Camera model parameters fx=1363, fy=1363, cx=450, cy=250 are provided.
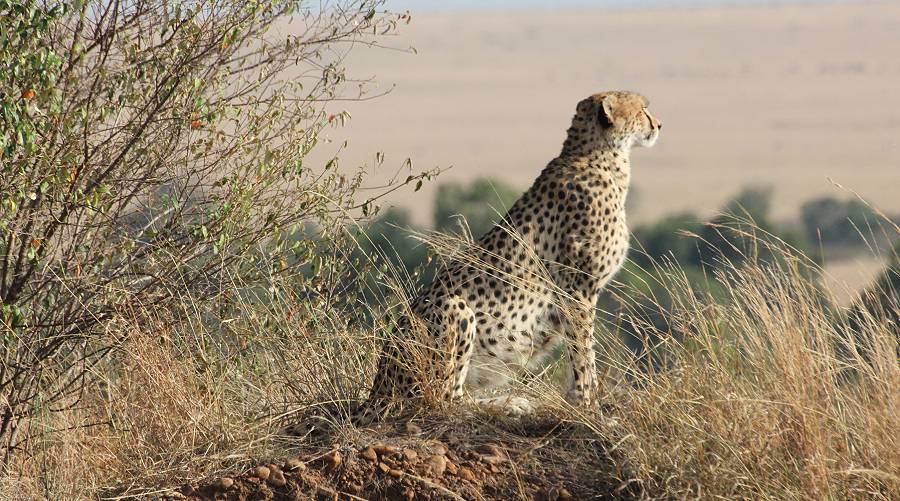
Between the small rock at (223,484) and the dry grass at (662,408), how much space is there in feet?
0.20

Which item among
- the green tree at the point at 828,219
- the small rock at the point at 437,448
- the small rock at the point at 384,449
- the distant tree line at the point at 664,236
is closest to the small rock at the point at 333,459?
the small rock at the point at 384,449

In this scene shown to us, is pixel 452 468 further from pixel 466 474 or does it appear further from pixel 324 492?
pixel 324 492

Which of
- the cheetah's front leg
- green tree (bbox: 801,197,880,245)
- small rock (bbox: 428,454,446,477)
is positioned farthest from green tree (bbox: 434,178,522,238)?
small rock (bbox: 428,454,446,477)

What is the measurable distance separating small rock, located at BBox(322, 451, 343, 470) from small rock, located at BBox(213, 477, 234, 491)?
276mm

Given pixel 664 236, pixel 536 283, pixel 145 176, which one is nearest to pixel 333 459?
pixel 536 283

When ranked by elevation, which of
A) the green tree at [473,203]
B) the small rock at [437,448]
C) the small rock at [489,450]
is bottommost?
the green tree at [473,203]

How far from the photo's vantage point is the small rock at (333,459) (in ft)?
12.8

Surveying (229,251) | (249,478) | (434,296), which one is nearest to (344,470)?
(249,478)

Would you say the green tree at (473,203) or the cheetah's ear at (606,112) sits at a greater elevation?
the cheetah's ear at (606,112)

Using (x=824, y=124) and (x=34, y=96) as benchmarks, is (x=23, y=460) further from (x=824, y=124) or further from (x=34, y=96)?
(x=824, y=124)

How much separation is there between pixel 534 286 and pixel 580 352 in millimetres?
348

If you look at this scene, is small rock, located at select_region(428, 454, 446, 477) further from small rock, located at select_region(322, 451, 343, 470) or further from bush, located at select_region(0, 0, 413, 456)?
bush, located at select_region(0, 0, 413, 456)

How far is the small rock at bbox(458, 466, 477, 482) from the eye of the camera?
3.80 meters

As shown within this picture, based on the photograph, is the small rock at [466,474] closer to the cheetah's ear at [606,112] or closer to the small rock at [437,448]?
the small rock at [437,448]
